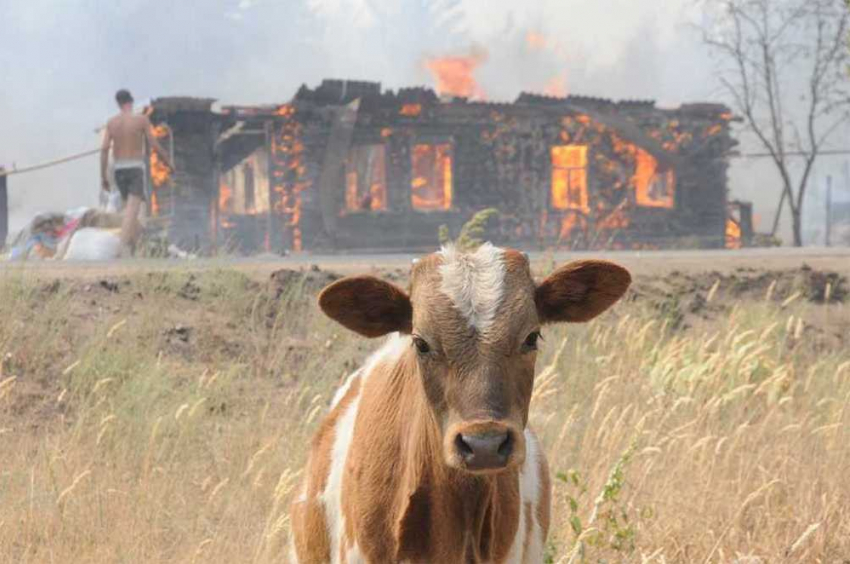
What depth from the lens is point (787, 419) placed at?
9.56 metres

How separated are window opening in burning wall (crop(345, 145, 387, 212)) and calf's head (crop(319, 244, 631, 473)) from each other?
2853 cm

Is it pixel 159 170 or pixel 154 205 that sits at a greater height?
pixel 159 170

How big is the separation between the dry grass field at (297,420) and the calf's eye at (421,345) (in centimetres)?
151

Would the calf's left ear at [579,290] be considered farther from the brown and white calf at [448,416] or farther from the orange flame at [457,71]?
the orange flame at [457,71]

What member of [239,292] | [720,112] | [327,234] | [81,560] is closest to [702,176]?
[720,112]

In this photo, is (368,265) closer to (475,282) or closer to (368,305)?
(368,305)

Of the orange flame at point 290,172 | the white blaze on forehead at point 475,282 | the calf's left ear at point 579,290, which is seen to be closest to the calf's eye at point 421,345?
the white blaze on forehead at point 475,282

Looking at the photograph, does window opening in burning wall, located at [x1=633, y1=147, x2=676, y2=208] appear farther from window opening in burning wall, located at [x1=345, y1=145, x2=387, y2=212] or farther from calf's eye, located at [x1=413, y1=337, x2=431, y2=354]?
calf's eye, located at [x1=413, y1=337, x2=431, y2=354]

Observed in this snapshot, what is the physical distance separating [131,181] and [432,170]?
14.5m

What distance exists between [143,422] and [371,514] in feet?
16.3

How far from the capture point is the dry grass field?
24.0ft

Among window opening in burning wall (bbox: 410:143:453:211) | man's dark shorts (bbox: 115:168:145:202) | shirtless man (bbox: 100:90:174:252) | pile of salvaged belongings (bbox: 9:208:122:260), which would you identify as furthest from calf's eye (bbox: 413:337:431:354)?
window opening in burning wall (bbox: 410:143:453:211)

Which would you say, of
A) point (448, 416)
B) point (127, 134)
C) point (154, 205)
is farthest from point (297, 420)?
point (154, 205)

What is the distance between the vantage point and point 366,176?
33469 millimetres
